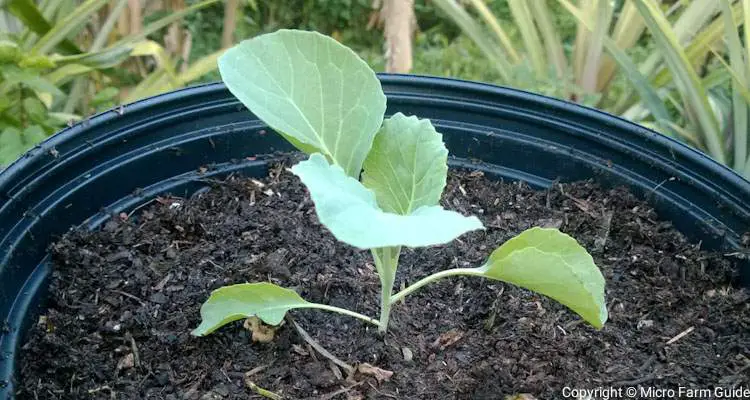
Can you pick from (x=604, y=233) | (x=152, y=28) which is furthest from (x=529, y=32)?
(x=152, y=28)

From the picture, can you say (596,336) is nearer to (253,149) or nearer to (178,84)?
(253,149)

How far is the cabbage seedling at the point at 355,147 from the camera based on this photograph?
22.9 inches

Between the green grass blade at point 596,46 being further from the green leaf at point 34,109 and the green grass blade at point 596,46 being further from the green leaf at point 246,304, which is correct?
the green leaf at point 34,109

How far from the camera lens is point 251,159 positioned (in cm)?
96

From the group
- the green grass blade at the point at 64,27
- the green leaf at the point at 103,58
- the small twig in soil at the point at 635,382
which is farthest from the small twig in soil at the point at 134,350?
the green grass blade at the point at 64,27

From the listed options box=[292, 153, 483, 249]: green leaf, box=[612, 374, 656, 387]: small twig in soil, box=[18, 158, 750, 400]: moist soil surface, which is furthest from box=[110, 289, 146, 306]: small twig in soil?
box=[612, 374, 656, 387]: small twig in soil

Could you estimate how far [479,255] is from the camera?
33.1 inches

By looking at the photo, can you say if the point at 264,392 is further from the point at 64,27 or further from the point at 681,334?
the point at 64,27

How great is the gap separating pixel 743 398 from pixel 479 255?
326 mm

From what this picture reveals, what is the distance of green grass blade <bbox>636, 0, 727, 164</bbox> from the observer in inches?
41.3

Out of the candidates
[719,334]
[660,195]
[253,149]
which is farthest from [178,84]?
[719,334]

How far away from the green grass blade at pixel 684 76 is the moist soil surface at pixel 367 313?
33 centimetres

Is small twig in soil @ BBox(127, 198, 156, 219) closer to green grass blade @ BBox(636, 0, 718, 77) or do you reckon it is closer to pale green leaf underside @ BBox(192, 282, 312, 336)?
pale green leaf underside @ BBox(192, 282, 312, 336)

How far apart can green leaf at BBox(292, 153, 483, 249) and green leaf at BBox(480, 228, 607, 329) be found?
11 centimetres
